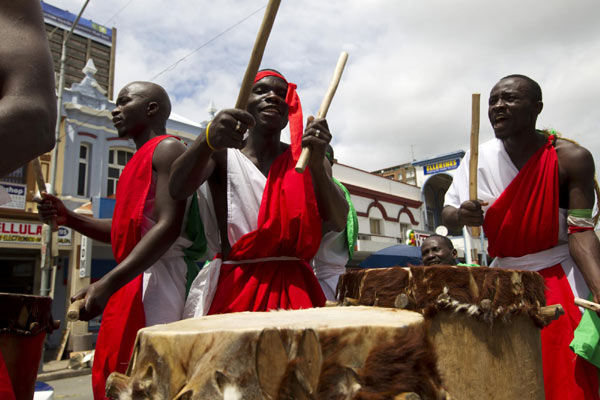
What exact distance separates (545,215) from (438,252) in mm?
2369


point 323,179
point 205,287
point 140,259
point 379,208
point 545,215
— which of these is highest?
point 379,208

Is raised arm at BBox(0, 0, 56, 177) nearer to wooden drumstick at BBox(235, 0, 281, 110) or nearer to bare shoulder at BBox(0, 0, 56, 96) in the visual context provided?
bare shoulder at BBox(0, 0, 56, 96)

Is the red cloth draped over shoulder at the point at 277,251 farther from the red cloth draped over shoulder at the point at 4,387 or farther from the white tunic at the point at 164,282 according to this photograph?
the red cloth draped over shoulder at the point at 4,387

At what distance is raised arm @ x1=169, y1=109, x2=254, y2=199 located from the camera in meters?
1.66

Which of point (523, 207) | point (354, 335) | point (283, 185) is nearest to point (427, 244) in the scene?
point (523, 207)

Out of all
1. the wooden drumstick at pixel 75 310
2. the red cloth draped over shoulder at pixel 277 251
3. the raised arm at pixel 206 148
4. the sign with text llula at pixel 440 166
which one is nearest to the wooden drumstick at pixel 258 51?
the raised arm at pixel 206 148

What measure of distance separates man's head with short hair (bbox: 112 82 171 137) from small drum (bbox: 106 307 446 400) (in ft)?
5.93

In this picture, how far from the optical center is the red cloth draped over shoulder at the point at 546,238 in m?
2.01

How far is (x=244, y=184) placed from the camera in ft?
6.72

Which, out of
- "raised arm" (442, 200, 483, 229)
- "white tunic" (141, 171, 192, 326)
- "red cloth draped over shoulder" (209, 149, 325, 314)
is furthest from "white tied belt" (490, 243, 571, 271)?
"white tunic" (141, 171, 192, 326)

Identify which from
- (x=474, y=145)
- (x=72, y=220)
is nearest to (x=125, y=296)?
(x=72, y=220)

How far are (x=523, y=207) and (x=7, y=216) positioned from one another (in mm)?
12497

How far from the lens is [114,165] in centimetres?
1363

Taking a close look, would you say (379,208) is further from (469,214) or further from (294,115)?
(294,115)
